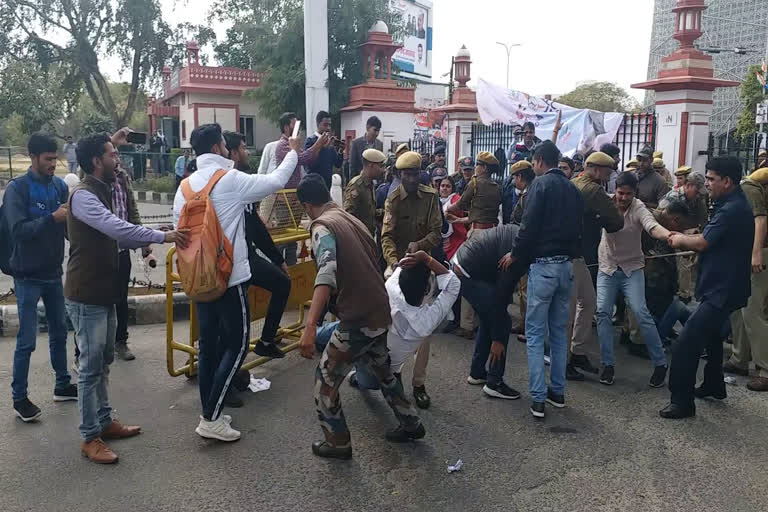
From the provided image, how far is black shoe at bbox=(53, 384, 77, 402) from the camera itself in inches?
185

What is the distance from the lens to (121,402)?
4770mm

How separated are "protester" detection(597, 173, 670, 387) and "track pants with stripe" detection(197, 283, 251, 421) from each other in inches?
113

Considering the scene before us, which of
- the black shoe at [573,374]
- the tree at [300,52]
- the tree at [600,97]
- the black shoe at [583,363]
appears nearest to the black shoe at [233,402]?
the black shoe at [573,374]

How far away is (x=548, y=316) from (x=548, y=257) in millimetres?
471

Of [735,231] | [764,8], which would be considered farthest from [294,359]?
[764,8]

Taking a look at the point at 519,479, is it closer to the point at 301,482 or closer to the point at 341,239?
the point at 301,482

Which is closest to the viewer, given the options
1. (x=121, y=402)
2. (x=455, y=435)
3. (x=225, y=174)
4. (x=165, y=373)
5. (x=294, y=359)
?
(x=225, y=174)

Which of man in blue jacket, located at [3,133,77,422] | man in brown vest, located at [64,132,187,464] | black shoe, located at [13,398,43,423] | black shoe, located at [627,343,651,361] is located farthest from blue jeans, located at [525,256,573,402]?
black shoe, located at [13,398,43,423]

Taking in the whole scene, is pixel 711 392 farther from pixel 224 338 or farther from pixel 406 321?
pixel 224 338

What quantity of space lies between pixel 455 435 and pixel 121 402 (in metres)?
2.42

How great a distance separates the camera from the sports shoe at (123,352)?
5.68m

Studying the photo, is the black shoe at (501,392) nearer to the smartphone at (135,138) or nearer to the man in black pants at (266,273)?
the man in black pants at (266,273)

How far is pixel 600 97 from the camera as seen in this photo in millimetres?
58344

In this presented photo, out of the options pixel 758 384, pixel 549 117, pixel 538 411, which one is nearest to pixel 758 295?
pixel 758 384
